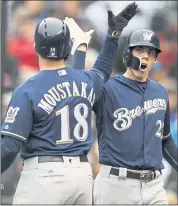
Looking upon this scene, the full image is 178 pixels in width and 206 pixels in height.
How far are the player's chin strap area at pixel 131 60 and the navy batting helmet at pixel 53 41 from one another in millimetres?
853

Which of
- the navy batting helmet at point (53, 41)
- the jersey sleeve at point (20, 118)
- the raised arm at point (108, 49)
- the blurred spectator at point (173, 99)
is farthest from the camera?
the blurred spectator at point (173, 99)

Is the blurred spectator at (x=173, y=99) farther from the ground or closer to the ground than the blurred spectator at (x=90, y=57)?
closer to the ground

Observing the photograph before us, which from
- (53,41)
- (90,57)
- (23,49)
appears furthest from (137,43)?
(23,49)

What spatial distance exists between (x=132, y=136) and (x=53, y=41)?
105 cm

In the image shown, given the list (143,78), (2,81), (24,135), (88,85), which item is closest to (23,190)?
(24,135)

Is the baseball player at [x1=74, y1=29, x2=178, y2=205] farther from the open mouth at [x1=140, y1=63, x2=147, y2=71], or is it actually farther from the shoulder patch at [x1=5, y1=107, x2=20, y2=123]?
the shoulder patch at [x1=5, y1=107, x2=20, y2=123]

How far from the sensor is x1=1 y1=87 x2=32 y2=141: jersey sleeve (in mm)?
4105

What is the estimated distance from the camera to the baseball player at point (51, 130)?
4.13 meters

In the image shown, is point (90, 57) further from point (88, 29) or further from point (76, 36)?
point (76, 36)

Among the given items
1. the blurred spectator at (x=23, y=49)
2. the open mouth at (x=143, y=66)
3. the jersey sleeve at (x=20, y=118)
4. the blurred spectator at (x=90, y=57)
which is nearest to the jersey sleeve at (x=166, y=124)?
the open mouth at (x=143, y=66)

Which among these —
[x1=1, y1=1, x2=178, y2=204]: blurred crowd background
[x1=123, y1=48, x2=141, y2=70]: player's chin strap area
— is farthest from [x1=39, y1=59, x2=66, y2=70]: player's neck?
[x1=1, y1=1, x2=178, y2=204]: blurred crowd background

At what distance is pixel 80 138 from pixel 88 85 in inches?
14.3

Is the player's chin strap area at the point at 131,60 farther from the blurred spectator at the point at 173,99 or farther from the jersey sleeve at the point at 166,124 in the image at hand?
the blurred spectator at the point at 173,99

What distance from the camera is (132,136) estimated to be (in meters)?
4.95
